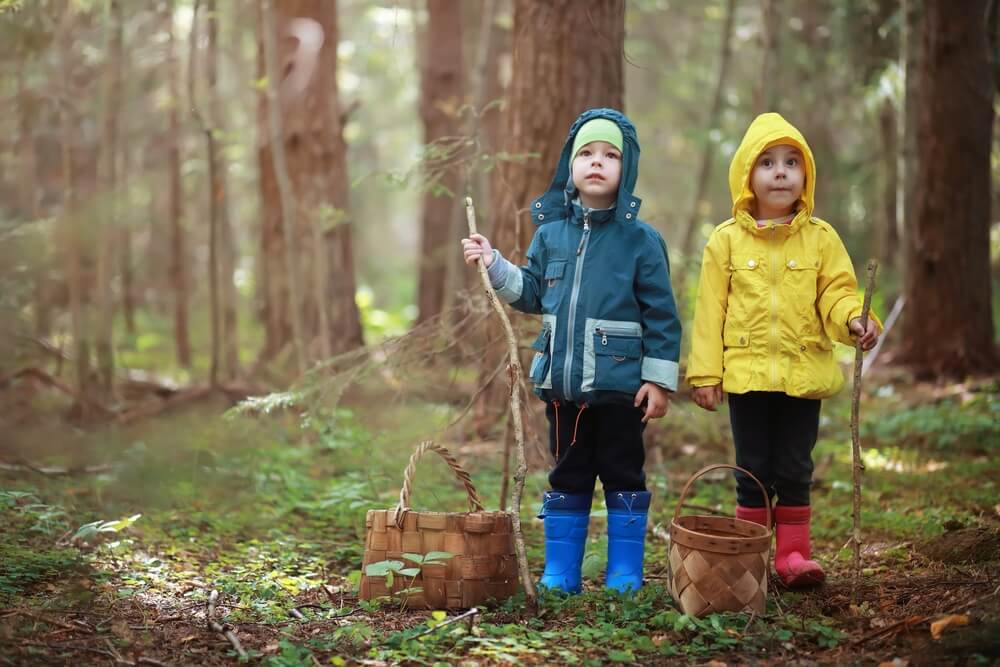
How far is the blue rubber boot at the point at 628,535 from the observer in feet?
12.8

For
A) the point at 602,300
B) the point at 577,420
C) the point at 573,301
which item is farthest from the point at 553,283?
the point at 577,420

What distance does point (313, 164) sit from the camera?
8.98m

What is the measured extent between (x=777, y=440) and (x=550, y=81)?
294cm

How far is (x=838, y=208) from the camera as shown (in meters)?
16.6

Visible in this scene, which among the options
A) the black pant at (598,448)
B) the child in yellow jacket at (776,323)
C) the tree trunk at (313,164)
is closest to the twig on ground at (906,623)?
the child in yellow jacket at (776,323)

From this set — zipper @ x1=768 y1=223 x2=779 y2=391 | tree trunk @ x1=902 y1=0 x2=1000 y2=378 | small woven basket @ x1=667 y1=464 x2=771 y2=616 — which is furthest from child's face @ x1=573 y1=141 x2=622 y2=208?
tree trunk @ x1=902 y1=0 x2=1000 y2=378

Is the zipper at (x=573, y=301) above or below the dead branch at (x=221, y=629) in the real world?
above

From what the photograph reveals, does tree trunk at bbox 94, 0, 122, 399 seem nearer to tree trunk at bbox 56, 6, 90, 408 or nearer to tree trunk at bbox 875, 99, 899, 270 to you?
tree trunk at bbox 56, 6, 90, 408

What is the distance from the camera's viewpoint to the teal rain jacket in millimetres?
3814

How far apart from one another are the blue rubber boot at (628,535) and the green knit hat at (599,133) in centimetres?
153

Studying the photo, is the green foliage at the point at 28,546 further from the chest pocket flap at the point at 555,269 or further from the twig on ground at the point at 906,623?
the twig on ground at the point at 906,623

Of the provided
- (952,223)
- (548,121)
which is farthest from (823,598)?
Answer: (952,223)

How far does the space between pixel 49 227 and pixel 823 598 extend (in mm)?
5082

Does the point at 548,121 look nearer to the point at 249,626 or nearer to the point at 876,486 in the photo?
the point at 876,486
